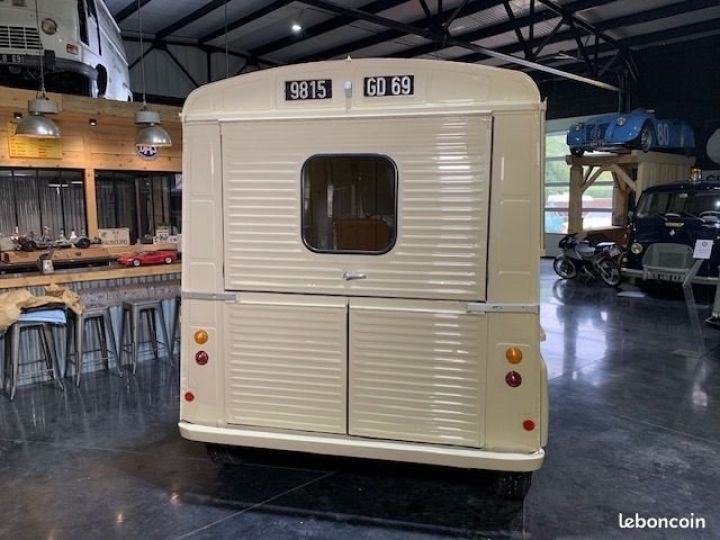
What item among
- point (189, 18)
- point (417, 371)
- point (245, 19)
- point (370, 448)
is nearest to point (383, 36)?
point (245, 19)

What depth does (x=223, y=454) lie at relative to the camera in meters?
3.60

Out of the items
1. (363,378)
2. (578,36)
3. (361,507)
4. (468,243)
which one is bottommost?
(361,507)

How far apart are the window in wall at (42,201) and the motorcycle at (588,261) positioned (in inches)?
357

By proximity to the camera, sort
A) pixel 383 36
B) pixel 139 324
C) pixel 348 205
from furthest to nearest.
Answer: pixel 383 36 < pixel 139 324 < pixel 348 205

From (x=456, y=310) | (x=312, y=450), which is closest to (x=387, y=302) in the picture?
(x=456, y=310)

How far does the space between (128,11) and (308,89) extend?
29.9 feet

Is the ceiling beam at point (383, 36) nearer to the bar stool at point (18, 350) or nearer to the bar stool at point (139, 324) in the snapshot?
the bar stool at point (139, 324)

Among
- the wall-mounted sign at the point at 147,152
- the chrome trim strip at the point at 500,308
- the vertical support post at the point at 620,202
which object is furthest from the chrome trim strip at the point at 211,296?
the vertical support post at the point at 620,202

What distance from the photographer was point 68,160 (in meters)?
7.75

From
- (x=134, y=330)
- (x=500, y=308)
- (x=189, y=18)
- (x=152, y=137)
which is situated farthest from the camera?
(x=189, y=18)

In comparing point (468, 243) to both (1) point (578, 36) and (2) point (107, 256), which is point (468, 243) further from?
(1) point (578, 36)

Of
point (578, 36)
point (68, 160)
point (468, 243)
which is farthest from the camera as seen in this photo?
point (578, 36)

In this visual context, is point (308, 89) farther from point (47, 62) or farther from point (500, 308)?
point (47, 62)

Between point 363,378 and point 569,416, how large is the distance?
234cm
